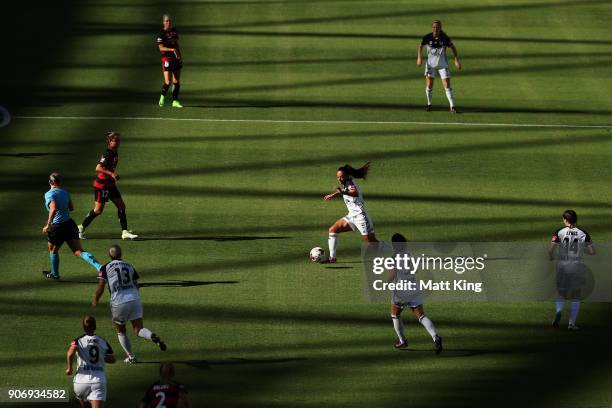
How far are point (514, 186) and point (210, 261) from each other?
7.61m

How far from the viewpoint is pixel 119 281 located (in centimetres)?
1880

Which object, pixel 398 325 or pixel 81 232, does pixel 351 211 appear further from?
pixel 81 232

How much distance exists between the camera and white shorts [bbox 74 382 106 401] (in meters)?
16.9

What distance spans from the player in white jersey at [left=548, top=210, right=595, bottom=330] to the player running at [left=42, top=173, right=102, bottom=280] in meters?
7.97

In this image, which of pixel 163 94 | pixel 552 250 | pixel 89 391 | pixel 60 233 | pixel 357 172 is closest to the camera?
pixel 89 391

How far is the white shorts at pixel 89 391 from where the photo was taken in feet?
55.4

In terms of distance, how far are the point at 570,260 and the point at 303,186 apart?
812 centimetres

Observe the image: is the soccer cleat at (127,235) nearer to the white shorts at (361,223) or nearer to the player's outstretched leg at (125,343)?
the white shorts at (361,223)

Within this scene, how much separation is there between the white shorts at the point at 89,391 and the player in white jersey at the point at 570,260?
25.9ft

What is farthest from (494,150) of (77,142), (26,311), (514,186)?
(26,311)

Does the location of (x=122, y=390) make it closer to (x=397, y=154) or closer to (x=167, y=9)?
(x=397, y=154)

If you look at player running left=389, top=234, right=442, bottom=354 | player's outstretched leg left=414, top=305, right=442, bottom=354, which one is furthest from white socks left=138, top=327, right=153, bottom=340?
player's outstretched leg left=414, top=305, right=442, bottom=354

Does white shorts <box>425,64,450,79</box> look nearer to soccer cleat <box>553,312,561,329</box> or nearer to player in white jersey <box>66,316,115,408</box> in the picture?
soccer cleat <box>553,312,561,329</box>

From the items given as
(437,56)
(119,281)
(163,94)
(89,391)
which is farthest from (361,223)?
(163,94)
